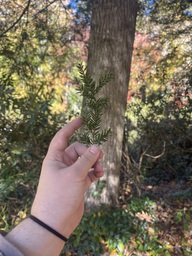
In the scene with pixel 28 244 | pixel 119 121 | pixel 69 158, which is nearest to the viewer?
pixel 28 244

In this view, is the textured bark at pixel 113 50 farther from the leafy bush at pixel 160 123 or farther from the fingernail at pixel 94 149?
the fingernail at pixel 94 149

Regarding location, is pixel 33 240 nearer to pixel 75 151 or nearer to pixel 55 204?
pixel 55 204

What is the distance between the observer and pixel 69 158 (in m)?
1.40

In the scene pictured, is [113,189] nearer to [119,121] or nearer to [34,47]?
[119,121]

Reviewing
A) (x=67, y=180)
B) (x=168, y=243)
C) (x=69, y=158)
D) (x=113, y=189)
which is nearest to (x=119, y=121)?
(x=113, y=189)

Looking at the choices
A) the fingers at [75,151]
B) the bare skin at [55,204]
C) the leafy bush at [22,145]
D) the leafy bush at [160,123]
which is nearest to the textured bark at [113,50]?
the leafy bush at [22,145]

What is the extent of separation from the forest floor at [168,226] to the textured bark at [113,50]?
0.99 m

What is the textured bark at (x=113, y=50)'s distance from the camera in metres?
3.14

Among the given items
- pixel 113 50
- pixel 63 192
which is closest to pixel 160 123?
pixel 113 50

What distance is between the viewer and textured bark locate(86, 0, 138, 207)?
314 centimetres

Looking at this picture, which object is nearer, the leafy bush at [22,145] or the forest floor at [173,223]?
the forest floor at [173,223]

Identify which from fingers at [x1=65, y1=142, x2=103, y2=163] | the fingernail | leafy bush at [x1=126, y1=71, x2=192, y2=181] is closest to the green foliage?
leafy bush at [x1=126, y1=71, x2=192, y2=181]

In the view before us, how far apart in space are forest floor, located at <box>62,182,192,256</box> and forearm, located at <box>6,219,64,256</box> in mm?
2095

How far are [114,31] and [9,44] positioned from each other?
174 centimetres
